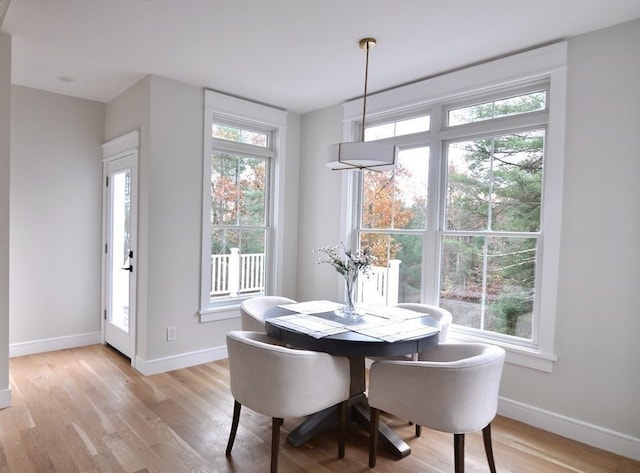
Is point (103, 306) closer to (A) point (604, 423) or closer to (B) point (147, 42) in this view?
(B) point (147, 42)

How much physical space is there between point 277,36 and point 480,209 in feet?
6.70

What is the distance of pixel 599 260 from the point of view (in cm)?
254

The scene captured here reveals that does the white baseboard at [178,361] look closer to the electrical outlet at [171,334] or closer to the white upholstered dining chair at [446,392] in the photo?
the electrical outlet at [171,334]

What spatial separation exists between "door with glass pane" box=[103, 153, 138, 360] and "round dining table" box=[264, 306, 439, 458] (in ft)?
5.78

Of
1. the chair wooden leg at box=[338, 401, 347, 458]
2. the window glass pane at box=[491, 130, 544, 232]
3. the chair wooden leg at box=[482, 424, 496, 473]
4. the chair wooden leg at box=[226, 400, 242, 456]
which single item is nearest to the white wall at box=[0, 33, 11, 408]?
the chair wooden leg at box=[226, 400, 242, 456]

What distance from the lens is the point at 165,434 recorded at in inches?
100


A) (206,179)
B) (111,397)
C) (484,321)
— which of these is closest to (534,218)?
(484,321)

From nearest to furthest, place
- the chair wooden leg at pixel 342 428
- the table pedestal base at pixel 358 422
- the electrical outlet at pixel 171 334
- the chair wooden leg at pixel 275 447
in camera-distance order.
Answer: the chair wooden leg at pixel 275 447
the chair wooden leg at pixel 342 428
the table pedestal base at pixel 358 422
the electrical outlet at pixel 171 334

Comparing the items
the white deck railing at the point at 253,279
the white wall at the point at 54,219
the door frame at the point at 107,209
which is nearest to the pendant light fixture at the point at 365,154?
the white deck railing at the point at 253,279

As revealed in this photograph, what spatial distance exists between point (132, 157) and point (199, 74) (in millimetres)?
1025

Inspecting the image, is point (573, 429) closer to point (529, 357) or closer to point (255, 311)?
point (529, 357)

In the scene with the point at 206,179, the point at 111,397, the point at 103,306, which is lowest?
the point at 111,397

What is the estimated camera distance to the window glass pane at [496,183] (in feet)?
9.57

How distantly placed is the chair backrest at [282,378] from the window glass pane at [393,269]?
148 centimetres
